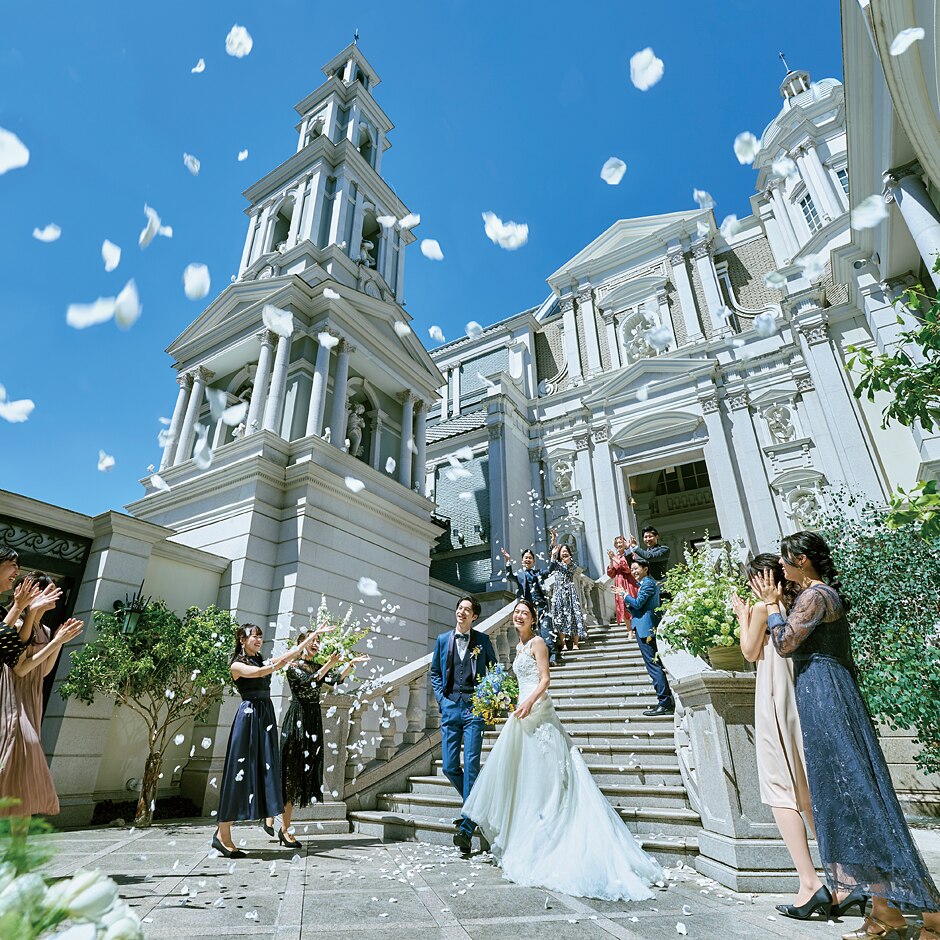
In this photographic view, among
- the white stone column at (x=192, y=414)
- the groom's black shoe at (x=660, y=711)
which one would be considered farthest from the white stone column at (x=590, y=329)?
the groom's black shoe at (x=660, y=711)

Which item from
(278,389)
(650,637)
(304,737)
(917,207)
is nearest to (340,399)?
(278,389)

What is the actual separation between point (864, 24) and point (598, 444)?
12184mm

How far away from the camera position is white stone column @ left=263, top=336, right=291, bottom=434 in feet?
38.5

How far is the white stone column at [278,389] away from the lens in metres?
11.7

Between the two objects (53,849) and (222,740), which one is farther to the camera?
(222,740)

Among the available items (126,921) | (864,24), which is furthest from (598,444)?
(126,921)

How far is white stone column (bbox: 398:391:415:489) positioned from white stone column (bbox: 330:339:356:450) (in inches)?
90.6

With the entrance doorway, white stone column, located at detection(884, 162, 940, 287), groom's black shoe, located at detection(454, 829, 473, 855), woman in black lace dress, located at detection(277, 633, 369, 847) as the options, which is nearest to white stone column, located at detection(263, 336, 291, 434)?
woman in black lace dress, located at detection(277, 633, 369, 847)

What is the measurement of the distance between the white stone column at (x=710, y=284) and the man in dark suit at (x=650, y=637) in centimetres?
1318

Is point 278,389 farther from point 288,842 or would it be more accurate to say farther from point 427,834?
point 427,834

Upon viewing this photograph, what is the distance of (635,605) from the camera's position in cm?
765

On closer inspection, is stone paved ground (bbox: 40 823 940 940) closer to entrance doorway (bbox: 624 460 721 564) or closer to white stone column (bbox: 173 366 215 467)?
white stone column (bbox: 173 366 215 467)

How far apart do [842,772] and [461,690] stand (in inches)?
136

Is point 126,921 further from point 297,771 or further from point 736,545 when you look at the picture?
point 736,545
